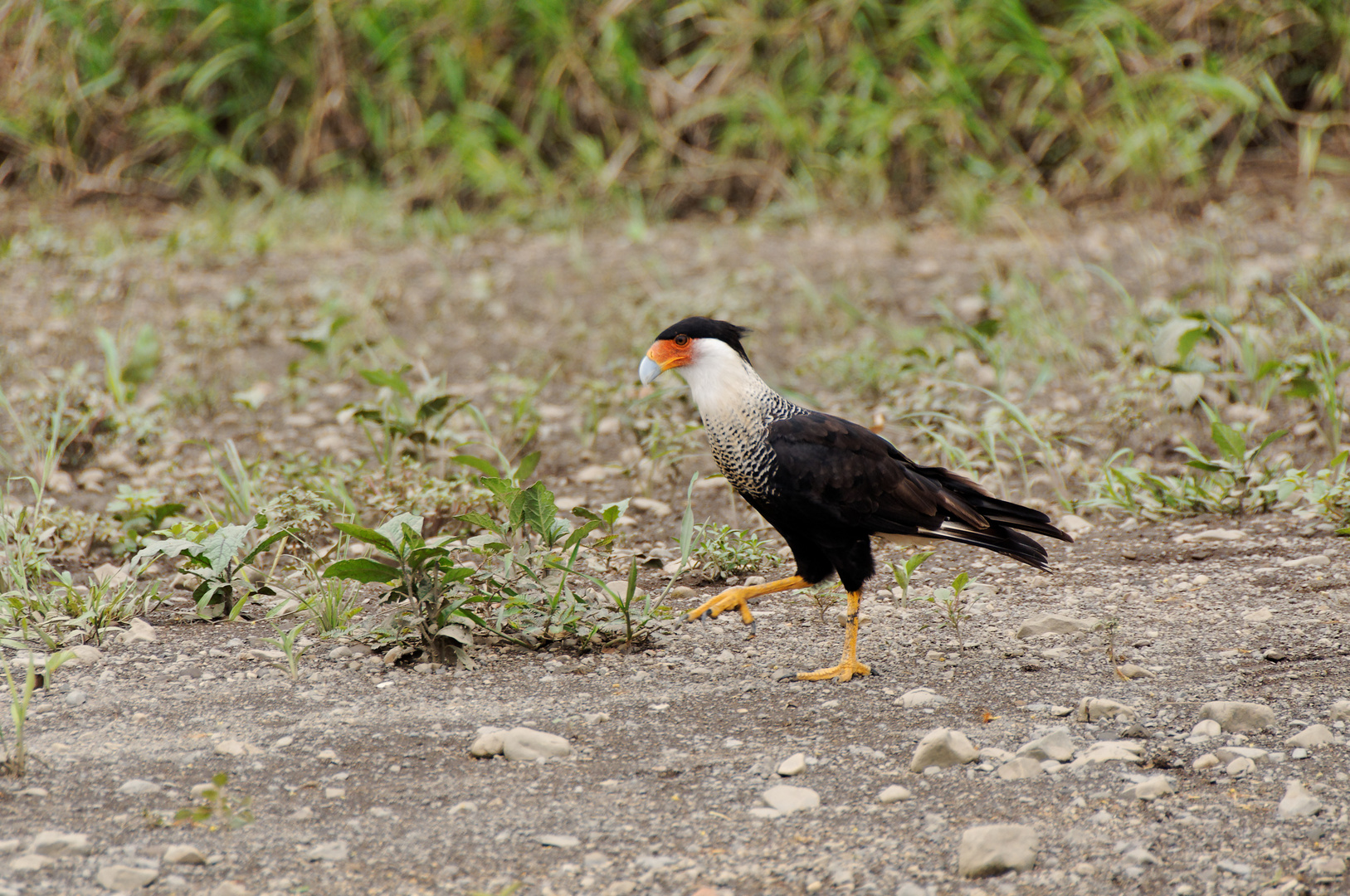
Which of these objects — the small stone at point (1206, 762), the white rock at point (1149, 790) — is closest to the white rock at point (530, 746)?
the white rock at point (1149, 790)

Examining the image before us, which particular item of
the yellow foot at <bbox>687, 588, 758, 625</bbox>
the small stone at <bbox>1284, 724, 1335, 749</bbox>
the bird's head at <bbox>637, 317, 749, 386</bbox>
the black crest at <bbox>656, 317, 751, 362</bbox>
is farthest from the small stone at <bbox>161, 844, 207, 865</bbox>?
the small stone at <bbox>1284, 724, 1335, 749</bbox>

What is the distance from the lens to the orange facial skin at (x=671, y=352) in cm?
320

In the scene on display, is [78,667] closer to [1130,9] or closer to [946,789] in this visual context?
[946,789]

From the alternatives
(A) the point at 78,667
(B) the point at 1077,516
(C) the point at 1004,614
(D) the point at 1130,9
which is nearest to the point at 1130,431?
(B) the point at 1077,516

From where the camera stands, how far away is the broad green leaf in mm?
2768

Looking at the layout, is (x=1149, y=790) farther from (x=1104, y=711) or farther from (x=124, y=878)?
(x=124, y=878)

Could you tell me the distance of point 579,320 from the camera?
6.04m

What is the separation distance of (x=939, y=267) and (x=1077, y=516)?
2.79m

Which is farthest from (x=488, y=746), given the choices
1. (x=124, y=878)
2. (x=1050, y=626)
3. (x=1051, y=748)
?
(x=1050, y=626)

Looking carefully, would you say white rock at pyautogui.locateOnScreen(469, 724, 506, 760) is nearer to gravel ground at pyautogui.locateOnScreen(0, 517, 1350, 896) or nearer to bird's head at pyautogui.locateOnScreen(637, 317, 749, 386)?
gravel ground at pyautogui.locateOnScreen(0, 517, 1350, 896)

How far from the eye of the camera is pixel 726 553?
3523mm

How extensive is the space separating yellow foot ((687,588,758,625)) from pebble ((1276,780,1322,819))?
4.57 ft

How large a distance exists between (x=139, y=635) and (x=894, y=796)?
6.30 ft

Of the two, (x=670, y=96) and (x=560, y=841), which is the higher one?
(x=670, y=96)
